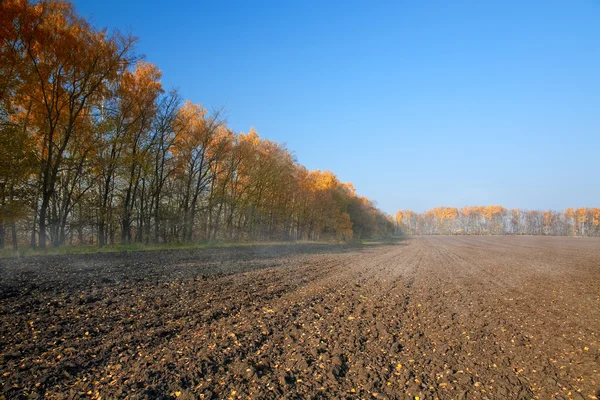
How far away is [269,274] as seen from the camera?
1248cm

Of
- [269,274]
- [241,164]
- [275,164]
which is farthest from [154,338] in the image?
[275,164]

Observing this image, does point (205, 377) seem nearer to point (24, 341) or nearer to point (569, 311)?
point (24, 341)

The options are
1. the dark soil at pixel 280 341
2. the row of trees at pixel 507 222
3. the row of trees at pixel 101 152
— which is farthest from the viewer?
the row of trees at pixel 507 222

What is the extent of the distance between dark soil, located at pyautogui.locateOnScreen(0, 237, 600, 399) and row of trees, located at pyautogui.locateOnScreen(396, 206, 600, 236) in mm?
170897

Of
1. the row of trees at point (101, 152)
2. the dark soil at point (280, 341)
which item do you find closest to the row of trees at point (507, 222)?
the row of trees at point (101, 152)

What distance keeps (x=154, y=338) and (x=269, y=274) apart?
7.45 m

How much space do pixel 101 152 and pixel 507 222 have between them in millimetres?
197790

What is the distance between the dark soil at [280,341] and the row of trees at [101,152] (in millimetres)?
9689

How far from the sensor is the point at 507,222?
17525 centimetres

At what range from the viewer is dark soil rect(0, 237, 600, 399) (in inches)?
155

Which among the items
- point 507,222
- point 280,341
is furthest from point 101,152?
point 507,222

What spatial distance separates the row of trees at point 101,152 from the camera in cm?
1518

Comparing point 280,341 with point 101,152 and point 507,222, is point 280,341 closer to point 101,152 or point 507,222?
point 101,152

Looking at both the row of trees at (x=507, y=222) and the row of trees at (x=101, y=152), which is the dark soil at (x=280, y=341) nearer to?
the row of trees at (x=101, y=152)
